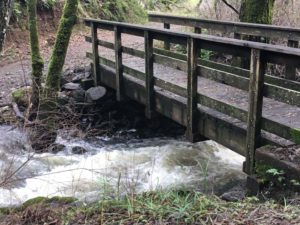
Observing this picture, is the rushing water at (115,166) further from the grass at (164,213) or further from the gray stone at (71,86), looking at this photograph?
the grass at (164,213)

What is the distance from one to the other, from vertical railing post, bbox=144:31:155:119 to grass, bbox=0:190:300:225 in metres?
3.81

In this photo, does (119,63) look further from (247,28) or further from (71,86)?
(247,28)

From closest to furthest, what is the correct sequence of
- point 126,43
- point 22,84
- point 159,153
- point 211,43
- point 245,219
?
1. point 245,219
2. point 211,43
3. point 159,153
4. point 22,84
5. point 126,43

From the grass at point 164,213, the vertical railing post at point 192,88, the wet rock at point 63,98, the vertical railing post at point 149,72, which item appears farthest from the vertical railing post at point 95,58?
the grass at point 164,213

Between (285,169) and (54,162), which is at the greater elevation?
(285,169)

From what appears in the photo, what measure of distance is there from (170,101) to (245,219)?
4020mm

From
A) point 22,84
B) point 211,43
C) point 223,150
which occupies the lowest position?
point 223,150

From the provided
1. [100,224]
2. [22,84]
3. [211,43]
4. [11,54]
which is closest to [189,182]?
[211,43]

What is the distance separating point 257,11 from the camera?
923 centimetres

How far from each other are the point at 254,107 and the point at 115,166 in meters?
3.47

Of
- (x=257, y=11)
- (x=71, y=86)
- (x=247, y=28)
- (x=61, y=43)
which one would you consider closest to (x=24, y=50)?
(x=71, y=86)

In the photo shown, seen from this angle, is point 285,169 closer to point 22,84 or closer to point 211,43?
point 211,43

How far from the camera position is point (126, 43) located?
1516 cm

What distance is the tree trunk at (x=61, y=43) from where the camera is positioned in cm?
859
